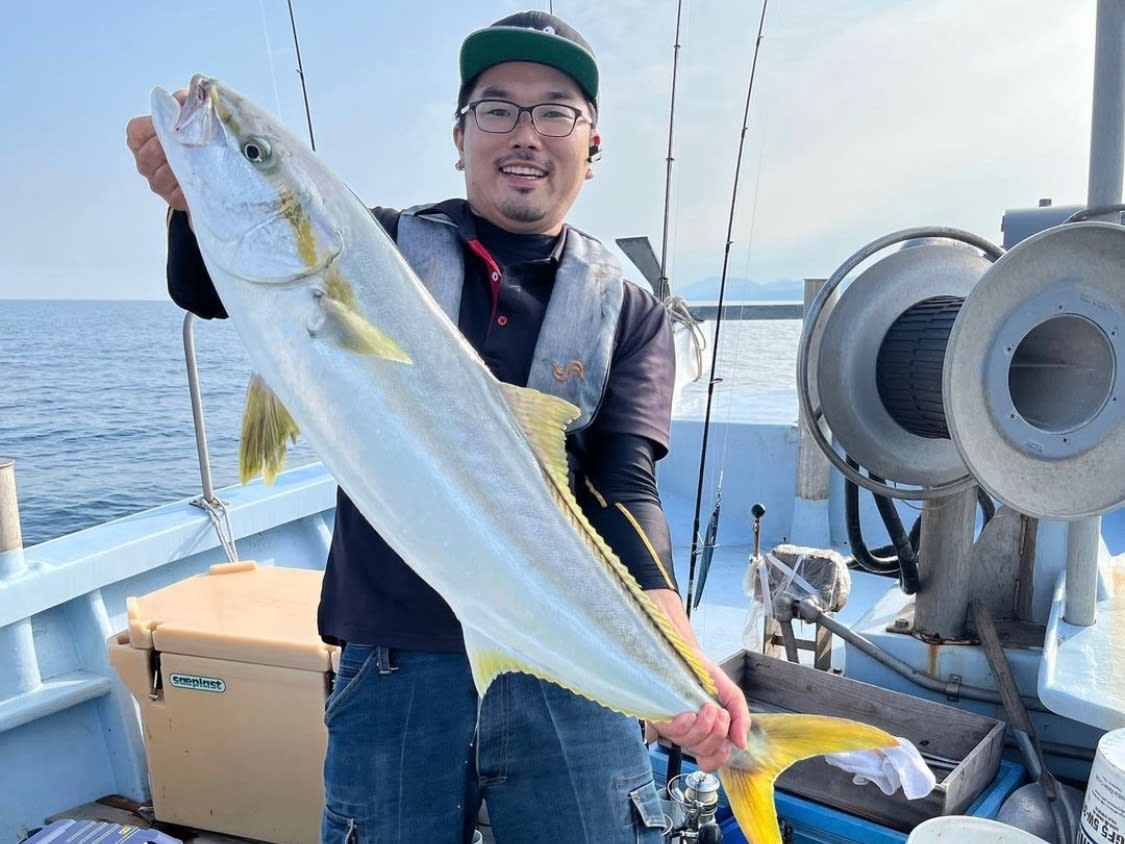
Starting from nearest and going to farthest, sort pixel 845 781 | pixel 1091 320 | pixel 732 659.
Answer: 1. pixel 1091 320
2. pixel 845 781
3. pixel 732 659

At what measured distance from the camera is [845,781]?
10.0 feet

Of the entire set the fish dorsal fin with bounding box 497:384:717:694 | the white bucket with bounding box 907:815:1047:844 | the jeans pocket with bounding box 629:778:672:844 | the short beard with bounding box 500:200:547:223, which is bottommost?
the white bucket with bounding box 907:815:1047:844

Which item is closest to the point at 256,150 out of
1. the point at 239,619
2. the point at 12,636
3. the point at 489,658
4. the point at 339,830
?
the point at 489,658

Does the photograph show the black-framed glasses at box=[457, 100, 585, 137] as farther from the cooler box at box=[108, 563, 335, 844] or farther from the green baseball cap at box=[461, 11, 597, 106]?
the cooler box at box=[108, 563, 335, 844]

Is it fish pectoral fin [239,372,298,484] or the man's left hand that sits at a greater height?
fish pectoral fin [239,372,298,484]

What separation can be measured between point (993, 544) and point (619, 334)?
8.10ft

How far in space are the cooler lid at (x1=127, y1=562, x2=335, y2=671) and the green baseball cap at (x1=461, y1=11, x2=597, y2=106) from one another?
7.61 ft

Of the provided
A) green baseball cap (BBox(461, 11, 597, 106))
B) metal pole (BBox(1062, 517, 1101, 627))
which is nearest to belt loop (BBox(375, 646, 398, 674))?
green baseball cap (BBox(461, 11, 597, 106))

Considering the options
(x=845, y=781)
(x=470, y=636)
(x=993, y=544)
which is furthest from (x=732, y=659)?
(x=470, y=636)

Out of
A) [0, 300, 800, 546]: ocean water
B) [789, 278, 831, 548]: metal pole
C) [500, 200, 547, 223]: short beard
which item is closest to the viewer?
[500, 200, 547, 223]: short beard

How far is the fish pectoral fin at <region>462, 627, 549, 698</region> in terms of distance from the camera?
1.72 metres

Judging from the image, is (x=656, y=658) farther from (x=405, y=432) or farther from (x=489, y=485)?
(x=405, y=432)

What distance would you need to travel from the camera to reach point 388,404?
157 cm

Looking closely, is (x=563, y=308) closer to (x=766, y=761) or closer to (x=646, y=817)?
(x=766, y=761)
